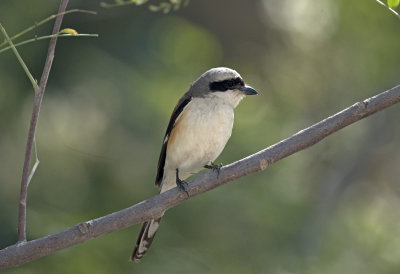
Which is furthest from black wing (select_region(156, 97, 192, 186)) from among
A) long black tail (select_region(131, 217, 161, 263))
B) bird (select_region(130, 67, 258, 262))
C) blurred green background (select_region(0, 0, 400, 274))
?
blurred green background (select_region(0, 0, 400, 274))

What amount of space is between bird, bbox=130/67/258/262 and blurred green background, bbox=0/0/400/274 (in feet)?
2.02

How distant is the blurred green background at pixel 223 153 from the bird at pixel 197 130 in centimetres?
62

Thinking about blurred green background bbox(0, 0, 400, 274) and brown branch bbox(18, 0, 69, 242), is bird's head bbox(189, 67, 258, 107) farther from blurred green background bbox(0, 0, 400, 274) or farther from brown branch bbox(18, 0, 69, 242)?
brown branch bbox(18, 0, 69, 242)

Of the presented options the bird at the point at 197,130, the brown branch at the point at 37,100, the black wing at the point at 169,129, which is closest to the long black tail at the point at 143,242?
the bird at the point at 197,130

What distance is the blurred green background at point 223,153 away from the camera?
5.26 m

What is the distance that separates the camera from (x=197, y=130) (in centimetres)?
451

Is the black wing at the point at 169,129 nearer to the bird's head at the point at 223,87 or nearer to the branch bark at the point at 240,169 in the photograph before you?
the bird's head at the point at 223,87

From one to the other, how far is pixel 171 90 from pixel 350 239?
1788mm

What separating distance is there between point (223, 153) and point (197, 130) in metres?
1.04

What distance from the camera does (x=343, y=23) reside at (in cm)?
624

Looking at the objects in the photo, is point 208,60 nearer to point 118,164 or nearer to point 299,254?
point 118,164

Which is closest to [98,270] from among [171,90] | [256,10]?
[171,90]

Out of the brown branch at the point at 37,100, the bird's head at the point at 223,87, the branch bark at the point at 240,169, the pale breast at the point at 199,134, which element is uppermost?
the brown branch at the point at 37,100

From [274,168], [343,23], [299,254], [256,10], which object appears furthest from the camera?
[256,10]
